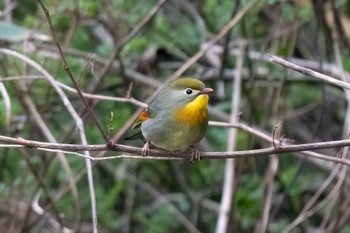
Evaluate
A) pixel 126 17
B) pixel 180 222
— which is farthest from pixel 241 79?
pixel 180 222

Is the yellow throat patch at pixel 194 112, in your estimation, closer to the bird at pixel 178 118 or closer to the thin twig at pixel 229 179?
the bird at pixel 178 118

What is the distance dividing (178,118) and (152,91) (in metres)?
1.72

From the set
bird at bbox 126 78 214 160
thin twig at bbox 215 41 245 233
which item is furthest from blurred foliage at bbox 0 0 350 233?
bird at bbox 126 78 214 160

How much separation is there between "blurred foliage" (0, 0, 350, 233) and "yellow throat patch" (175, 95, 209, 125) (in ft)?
3.07

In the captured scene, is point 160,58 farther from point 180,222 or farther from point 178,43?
point 180,222

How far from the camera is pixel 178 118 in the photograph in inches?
130

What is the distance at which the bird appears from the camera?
328 centimetres

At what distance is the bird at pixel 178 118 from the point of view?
10.8ft

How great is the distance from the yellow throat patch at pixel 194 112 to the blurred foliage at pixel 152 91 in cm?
93

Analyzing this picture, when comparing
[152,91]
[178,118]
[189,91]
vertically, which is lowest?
[178,118]

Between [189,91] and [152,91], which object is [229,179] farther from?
[152,91]

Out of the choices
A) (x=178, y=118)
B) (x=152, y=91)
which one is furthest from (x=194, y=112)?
(x=152, y=91)

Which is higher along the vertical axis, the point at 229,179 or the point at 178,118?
the point at 178,118

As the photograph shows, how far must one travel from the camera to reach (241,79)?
4793 mm
